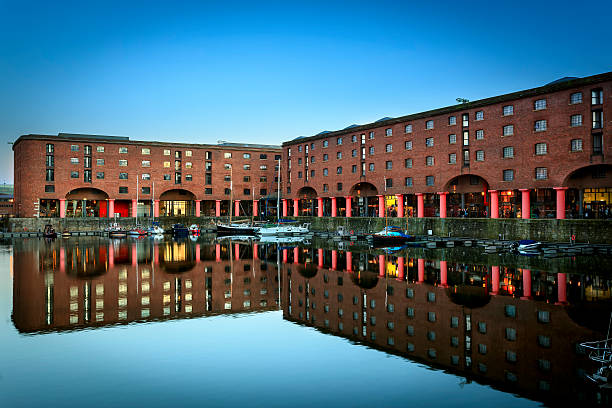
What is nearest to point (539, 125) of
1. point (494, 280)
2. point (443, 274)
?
point (443, 274)

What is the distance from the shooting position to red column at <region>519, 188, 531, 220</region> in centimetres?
5072

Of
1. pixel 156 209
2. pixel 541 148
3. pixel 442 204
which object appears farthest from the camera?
pixel 156 209

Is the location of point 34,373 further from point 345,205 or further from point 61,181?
point 61,181

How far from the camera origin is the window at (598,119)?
149 ft

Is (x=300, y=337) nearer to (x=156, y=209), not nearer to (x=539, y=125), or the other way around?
(x=539, y=125)

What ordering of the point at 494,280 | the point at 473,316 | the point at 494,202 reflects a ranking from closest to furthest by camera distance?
the point at 473,316 < the point at 494,280 < the point at 494,202

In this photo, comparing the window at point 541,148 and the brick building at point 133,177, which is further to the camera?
the brick building at point 133,177

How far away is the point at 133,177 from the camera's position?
86500mm

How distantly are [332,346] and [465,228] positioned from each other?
4400cm

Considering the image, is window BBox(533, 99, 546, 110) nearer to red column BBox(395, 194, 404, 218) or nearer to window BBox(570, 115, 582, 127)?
window BBox(570, 115, 582, 127)

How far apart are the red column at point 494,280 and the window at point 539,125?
2523cm

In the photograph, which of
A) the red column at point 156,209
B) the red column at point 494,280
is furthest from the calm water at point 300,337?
the red column at point 156,209

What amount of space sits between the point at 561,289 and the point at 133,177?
78.3 meters

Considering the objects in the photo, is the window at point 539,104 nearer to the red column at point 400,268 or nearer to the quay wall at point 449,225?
the quay wall at point 449,225
